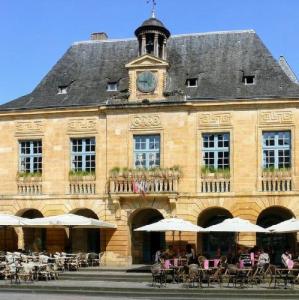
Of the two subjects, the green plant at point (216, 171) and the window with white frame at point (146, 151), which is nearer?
the green plant at point (216, 171)

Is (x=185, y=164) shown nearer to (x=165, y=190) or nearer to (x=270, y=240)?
(x=165, y=190)

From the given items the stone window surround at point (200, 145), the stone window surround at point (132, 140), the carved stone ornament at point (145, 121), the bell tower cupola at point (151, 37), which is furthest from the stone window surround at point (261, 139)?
the bell tower cupola at point (151, 37)

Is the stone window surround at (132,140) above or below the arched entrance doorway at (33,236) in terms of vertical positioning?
above

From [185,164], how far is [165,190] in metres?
1.58

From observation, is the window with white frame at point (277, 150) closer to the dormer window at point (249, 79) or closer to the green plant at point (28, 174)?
the dormer window at point (249, 79)

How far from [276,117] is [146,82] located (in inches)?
255

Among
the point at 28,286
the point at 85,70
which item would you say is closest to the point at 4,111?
the point at 85,70

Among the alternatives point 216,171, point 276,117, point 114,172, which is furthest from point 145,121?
point 276,117

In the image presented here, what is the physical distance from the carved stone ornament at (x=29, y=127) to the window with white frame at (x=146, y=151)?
5.02 metres

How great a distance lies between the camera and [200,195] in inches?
1316

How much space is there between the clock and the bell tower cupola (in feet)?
4.35

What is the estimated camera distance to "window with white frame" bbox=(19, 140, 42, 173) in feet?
118

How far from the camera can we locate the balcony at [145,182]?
3341 cm

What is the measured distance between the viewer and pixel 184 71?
36125 mm
